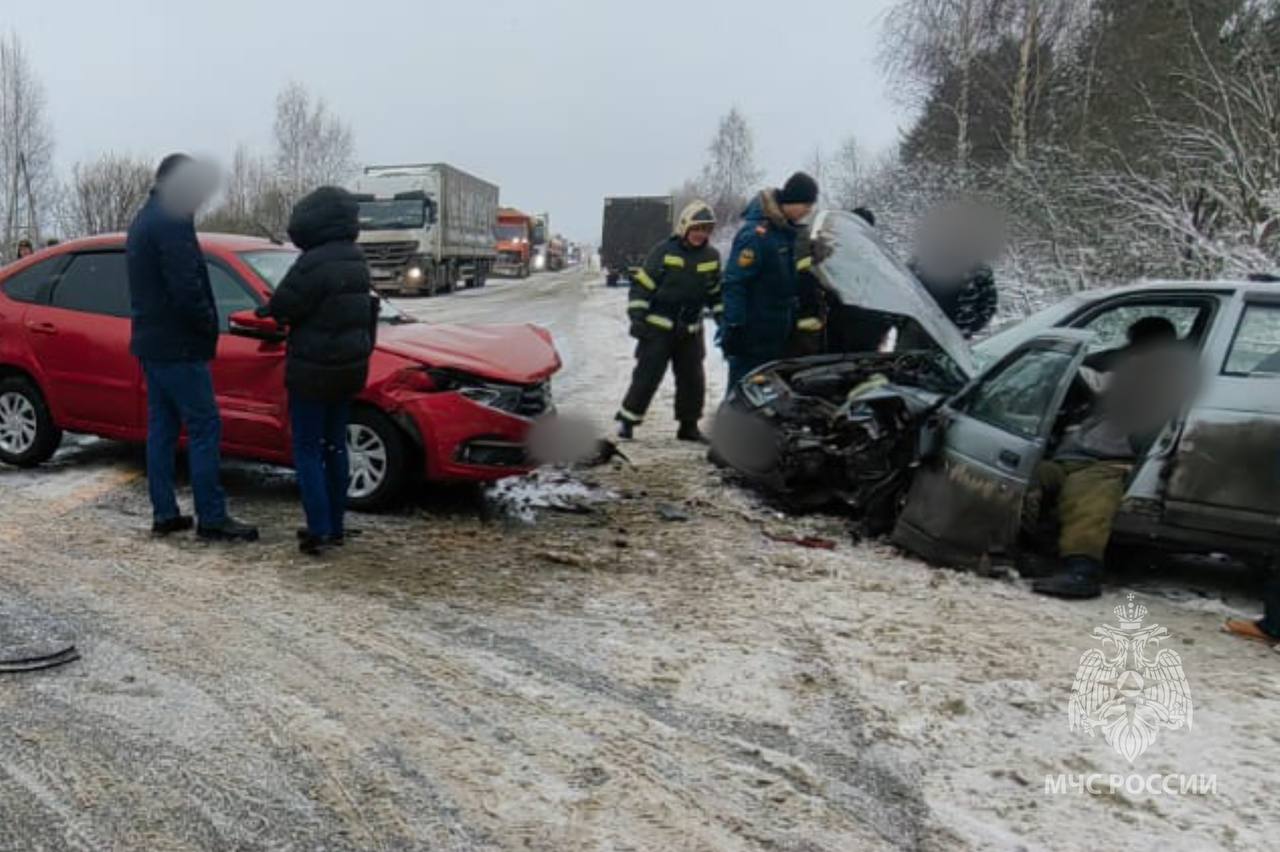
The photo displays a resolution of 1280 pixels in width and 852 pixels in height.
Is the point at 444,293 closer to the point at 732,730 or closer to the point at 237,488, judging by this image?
the point at 237,488

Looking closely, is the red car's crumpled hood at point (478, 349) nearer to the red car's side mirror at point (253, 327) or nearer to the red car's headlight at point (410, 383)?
the red car's headlight at point (410, 383)

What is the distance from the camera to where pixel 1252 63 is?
39.1ft

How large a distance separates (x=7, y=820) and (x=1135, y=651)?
3902mm

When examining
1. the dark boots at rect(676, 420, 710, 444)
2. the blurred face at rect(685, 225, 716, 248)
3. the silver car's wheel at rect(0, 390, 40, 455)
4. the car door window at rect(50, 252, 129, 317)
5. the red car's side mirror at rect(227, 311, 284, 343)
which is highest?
the blurred face at rect(685, 225, 716, 248)

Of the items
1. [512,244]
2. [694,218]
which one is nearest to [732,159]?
[512,244]

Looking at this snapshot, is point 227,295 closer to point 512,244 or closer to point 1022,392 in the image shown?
point 1022,392

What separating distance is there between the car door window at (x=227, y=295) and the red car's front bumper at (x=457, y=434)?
129cm

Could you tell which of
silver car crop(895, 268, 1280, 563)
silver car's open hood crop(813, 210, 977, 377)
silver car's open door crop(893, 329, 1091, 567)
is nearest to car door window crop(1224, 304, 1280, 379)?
silver car crop(895, 268, 1280, 563)

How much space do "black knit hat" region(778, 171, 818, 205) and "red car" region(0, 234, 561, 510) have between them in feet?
6.61

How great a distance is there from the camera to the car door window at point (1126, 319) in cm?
487

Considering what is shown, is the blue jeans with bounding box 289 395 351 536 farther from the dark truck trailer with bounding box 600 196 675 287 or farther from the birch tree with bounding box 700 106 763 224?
the birch tree with bounding box 700 106 763 224

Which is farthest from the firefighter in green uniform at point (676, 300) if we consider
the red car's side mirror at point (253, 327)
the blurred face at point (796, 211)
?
the red car's side mirror at point (253, 327)

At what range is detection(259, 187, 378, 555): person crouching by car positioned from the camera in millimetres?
4570

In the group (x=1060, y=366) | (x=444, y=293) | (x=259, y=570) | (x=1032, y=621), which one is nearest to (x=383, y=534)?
(x=259, y=570)
